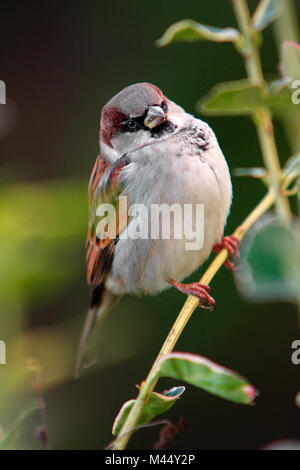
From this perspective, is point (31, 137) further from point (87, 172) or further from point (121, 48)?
point (121, 48)

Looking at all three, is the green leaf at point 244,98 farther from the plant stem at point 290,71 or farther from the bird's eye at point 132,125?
the bird's eye at point 132,125

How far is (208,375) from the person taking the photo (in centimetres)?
31

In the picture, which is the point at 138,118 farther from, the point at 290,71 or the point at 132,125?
the point at 290,71

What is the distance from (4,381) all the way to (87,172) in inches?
55.6

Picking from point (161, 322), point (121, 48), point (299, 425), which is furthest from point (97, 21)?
point (299, 425)

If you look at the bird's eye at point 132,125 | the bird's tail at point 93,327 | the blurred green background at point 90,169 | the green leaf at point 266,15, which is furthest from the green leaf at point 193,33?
the bird's tail at point 93,327

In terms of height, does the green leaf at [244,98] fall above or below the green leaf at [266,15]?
below

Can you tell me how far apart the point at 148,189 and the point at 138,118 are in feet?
0.45

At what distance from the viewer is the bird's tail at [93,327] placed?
2.90 ft

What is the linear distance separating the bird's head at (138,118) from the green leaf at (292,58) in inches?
7.3

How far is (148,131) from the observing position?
67cm

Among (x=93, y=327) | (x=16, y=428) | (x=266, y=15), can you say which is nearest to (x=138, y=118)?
(x=266, y=15)

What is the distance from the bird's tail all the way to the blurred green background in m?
0.03

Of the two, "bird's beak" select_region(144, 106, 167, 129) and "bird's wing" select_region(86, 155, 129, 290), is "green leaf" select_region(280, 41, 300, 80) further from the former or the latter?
"bird's wing" select_region(86, 155, 129, 290)
